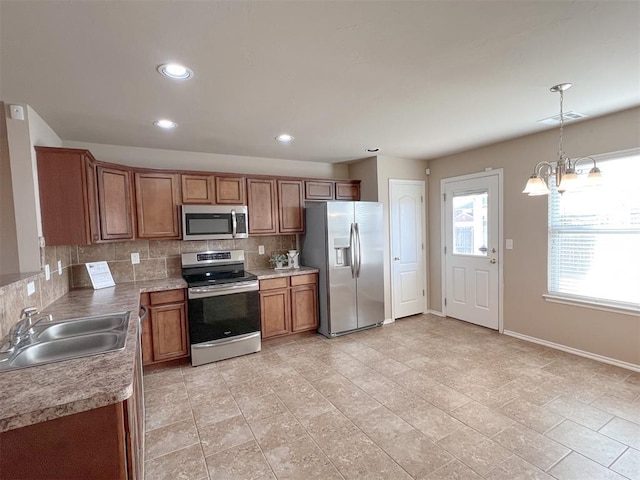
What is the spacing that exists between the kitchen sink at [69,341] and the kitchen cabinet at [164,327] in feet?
3.63

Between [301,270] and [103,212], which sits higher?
[103,212]

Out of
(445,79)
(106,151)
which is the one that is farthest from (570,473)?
(106,151)

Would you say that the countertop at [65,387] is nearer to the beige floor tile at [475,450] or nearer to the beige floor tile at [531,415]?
the beige floor tile at [475,450]

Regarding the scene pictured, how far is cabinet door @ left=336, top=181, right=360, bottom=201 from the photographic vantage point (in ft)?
15.3

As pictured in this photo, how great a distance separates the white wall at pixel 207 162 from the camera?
355 cm

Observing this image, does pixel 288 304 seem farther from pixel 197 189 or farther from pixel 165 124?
pixel 165 124

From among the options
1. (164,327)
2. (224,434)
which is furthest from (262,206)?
(224,434)

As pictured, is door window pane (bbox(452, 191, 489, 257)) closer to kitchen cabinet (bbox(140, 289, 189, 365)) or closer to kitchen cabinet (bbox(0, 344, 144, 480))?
kitchen cabinet (bbox(140, 289, 189, 365))

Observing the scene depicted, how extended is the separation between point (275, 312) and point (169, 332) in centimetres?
120

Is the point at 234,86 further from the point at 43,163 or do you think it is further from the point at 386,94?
the point at 43,163

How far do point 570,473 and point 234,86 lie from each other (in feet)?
10.3

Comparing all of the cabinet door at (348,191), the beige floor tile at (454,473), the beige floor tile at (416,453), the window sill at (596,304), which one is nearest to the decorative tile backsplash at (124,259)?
the cabinet door at (348,191)

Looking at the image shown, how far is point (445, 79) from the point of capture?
2145 millimetres

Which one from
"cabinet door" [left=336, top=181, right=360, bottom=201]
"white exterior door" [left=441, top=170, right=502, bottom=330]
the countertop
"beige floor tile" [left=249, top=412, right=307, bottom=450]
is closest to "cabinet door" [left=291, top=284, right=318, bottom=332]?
"cabinet door" [left=336, top=181, right=360, bottom=201]
